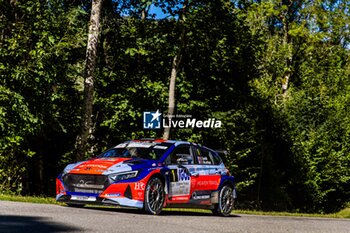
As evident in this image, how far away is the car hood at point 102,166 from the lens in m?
12.9

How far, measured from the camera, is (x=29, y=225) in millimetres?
8820

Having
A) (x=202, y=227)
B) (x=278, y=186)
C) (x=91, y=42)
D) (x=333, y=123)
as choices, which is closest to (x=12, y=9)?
(x=91, y=42)

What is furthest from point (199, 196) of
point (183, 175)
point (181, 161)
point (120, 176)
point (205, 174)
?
point (120, 176)

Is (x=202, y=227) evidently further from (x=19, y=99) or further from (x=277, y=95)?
(x=277, y=95)

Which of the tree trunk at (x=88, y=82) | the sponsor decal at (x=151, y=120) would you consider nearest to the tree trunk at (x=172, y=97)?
the sponsor decal at (x=151, y=120)

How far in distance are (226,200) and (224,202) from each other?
0.12 m

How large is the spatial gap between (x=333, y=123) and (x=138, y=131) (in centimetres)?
1485

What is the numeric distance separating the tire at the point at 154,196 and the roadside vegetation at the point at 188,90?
9948mm

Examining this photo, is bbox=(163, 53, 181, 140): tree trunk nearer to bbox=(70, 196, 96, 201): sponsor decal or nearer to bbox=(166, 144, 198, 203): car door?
bbox=(166, 144, 198, 203): car door

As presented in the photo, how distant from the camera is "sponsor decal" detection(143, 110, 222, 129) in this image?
3159 centimetres

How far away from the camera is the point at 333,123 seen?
132 ft

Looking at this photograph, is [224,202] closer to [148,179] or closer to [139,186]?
[148,179]

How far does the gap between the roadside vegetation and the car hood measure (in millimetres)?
8908

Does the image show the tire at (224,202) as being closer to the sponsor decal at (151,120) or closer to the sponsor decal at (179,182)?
the sponsor decal at (179,182)
